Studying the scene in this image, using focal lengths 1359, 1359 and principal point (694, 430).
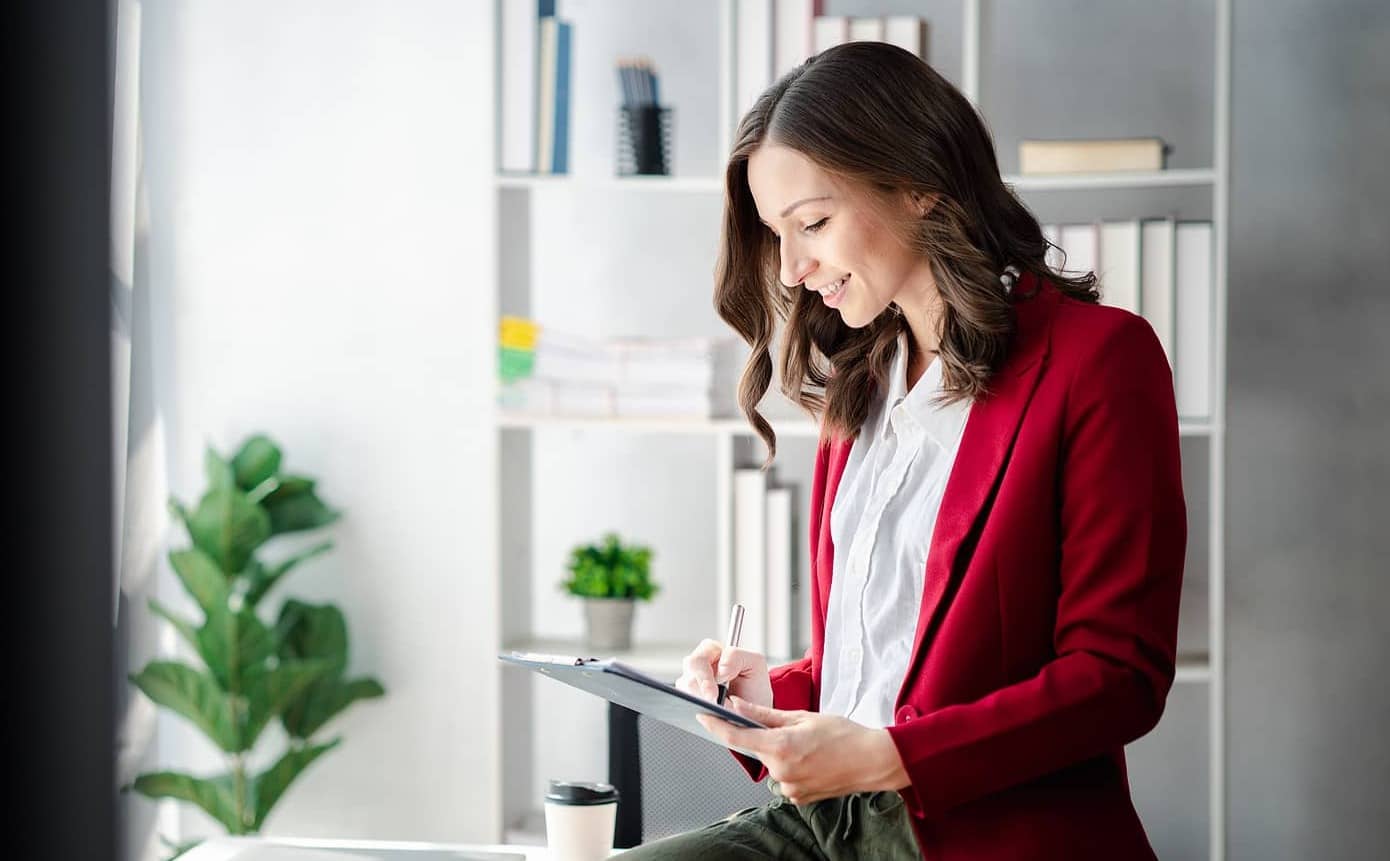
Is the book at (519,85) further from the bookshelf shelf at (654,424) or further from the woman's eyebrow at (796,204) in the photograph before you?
the woman's eyebrow at (796,204)

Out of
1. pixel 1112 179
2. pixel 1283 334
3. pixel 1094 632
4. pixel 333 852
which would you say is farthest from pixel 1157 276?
pixel 333 852

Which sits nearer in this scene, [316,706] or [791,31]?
[791,31]

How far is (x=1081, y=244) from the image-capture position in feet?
7.92

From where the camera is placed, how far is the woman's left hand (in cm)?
115

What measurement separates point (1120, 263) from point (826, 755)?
4.97 ft

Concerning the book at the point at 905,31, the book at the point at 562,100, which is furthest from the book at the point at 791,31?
the book at the point at 562,100

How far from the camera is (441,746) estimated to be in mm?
2947

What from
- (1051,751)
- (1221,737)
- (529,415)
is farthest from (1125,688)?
(529,415)

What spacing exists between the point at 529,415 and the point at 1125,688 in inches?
65.7

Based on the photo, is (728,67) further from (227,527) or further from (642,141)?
(227,527)

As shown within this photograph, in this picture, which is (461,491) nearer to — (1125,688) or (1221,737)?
(1221,737)

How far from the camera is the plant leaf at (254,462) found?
2.80 metres

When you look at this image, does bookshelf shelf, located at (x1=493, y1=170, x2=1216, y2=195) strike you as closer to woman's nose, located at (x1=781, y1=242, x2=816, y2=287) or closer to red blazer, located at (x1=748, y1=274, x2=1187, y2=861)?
woman's nose, located at (x1=781, y1=242, x2=816, y2=287)

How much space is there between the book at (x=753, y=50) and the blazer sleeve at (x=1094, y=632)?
1.49m
